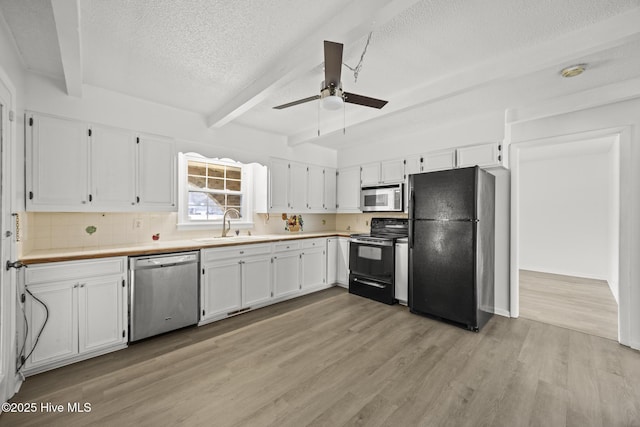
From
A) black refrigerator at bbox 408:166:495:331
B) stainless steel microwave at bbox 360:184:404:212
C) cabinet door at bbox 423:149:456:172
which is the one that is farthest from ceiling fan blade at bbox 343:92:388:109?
stainless steel microwave at bbox 360:184:404:212

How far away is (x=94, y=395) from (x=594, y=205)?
7713 mm

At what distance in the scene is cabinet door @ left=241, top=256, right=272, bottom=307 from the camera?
3.56 m

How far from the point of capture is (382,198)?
459 cm

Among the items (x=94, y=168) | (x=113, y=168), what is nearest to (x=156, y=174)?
(x=113, y=168)

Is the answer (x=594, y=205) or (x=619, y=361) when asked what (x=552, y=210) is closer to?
(x=594, y=205)

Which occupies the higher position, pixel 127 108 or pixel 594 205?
pixel 127 108

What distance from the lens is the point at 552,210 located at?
5.75 meters

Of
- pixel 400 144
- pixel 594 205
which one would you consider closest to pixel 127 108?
pixel 400 144

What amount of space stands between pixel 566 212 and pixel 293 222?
548 cm

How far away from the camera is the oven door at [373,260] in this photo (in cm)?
396

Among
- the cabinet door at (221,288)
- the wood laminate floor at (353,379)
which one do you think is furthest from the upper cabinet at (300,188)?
the wood laminate floor at (353,379)

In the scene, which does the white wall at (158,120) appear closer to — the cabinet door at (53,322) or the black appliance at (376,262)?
the cabinet door at (53,322)

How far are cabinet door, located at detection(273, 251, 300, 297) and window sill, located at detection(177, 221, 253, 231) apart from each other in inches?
32.1

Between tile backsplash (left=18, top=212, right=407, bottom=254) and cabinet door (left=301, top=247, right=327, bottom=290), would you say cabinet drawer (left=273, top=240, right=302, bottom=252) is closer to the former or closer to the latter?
cabinet door (left=301, top=247, right=327, bottom=290)
